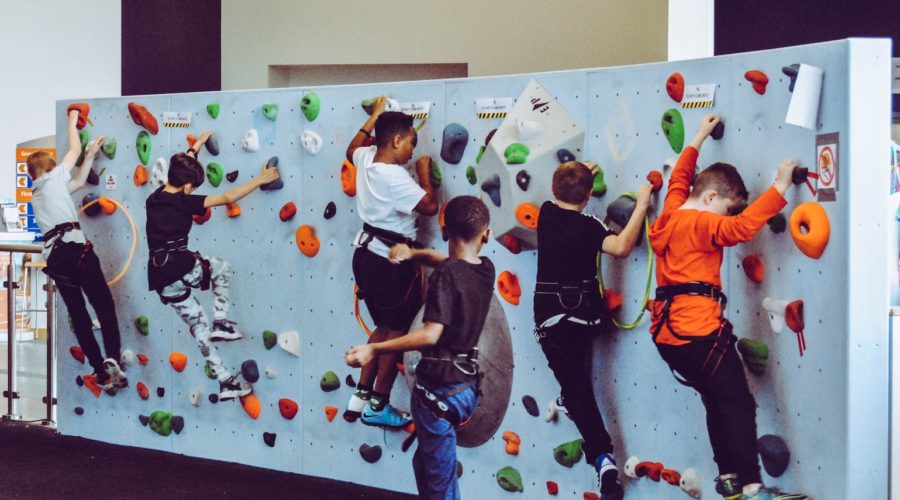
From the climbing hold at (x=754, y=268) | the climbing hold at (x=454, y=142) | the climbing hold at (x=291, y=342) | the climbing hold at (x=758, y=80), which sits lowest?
the climbing hold at (x=291, y=342)

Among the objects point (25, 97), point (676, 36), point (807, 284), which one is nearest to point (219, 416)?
point (807, 284)

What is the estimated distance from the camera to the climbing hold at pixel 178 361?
509 centimetres

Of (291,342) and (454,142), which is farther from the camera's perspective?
(291,342)

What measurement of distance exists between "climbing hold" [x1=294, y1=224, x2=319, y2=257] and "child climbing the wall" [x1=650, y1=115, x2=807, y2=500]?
Result: 177 centimetres

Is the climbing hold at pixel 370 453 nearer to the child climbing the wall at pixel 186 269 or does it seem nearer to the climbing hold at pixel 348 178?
the child climbing the wall at pixel 186 269

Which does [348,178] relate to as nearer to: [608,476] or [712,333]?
[608,476]

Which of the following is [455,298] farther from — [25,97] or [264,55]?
[25,97]

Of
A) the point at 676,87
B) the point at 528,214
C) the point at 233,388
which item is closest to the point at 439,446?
the point at 528,214

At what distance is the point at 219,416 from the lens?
16.4 ft

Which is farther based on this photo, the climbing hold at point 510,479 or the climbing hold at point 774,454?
the climbing hold at point 510,479

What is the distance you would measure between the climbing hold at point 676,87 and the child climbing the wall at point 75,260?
3031 mm

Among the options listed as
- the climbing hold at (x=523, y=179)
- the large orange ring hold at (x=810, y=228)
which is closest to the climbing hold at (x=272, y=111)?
the climbing hold at (x=523, y=179)

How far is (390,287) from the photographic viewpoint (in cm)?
430

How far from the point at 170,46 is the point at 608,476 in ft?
16.6
